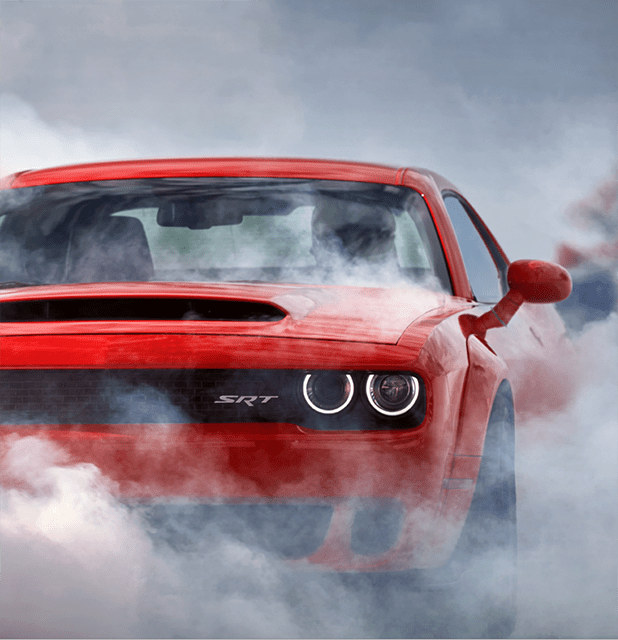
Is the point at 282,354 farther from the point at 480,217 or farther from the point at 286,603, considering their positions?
the point at 480,217

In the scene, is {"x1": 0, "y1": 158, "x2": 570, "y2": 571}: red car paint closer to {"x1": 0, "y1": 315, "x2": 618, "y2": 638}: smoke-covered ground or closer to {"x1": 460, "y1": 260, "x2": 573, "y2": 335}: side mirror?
{"x1": 0, "y1": 315, "x2": 618, "y2": 638}: smoke-covered ground

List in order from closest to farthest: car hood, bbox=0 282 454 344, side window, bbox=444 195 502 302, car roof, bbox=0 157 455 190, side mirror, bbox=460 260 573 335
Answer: car hood, bbox=0 282 454 344 → side mirror, bbox=460 260 573 335 → car roof, bbox=0 157 455 190 → side window, bbox=444 195 502 302

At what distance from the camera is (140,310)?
2.33m

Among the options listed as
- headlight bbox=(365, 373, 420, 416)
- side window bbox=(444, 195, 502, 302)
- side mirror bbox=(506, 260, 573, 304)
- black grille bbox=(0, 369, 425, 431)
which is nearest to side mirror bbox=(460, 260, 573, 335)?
side mirror bbox=(506, 260, 573, 304)

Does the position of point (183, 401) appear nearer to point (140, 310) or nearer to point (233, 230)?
point (140, 310)

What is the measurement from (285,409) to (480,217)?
2319mm

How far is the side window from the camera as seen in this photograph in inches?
137

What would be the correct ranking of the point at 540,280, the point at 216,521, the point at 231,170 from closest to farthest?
the point at 216,521, the point at 540,280, the point at 231,170

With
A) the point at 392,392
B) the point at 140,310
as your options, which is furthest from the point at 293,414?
the point at 140,310

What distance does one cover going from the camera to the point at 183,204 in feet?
11.3

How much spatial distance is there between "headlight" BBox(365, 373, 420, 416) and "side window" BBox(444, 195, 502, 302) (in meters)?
1.22

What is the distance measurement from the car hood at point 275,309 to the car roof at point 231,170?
823mm

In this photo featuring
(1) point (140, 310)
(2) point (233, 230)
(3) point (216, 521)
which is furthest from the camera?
(2) point (233, 230)

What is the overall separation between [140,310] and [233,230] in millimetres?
1384
